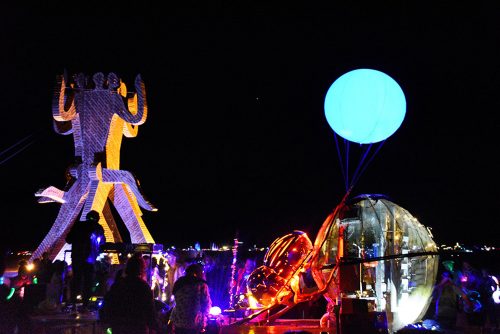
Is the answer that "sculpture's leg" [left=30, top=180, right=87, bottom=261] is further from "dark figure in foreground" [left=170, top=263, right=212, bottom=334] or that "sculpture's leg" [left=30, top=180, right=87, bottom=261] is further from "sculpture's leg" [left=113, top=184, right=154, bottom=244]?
"dark figure in foreground" [left=170, top=263, right=212, bottom=334]

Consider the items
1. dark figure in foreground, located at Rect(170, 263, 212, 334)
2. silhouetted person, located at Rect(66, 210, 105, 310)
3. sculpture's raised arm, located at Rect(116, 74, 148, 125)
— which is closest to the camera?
dark figure in foreground, located at Rect(170, 263, 212, 334)

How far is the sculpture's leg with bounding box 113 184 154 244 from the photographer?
1875 centimetres

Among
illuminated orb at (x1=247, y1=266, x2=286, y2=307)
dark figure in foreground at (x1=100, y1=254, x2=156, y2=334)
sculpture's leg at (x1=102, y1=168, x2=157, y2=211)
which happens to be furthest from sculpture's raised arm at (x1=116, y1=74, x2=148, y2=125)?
dark figure in foreground at (x1=100, y1=254, x2=156, y2=334)

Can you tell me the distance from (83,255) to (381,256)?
506 centimetres

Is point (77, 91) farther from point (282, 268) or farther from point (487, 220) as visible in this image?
point (487, 220)

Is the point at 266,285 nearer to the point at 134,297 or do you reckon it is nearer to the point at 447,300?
the point at 447,300

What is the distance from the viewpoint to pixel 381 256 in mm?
8000

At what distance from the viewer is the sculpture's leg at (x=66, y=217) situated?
18.0m

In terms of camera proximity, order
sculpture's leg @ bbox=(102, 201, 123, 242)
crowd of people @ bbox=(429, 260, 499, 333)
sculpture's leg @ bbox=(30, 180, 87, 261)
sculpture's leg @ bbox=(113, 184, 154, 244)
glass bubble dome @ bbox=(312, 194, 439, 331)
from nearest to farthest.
→ 1. glass bubble dome @ bbox=(312, 194, 439, 331)
2. crowd of people @ bbox=(429, 260, 499, 333)
3. sculpture's leg @ bbox=(30, 180, 87, 261)
4. sculpture's leg @ bbox=(113, 184, 154, 244)
5. sculpture's leg @ bbox=(102, 201, 123, 242)

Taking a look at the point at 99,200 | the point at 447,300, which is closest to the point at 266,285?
the point at 447,300

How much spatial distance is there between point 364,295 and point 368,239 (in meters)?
0.99

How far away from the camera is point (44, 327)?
734cm

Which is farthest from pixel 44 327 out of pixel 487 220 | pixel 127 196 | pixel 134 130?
pixel 487 220

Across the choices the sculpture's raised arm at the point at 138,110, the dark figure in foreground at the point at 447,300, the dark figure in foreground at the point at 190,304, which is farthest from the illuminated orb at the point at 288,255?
the sculpture's raised arm at the point at 138,110
